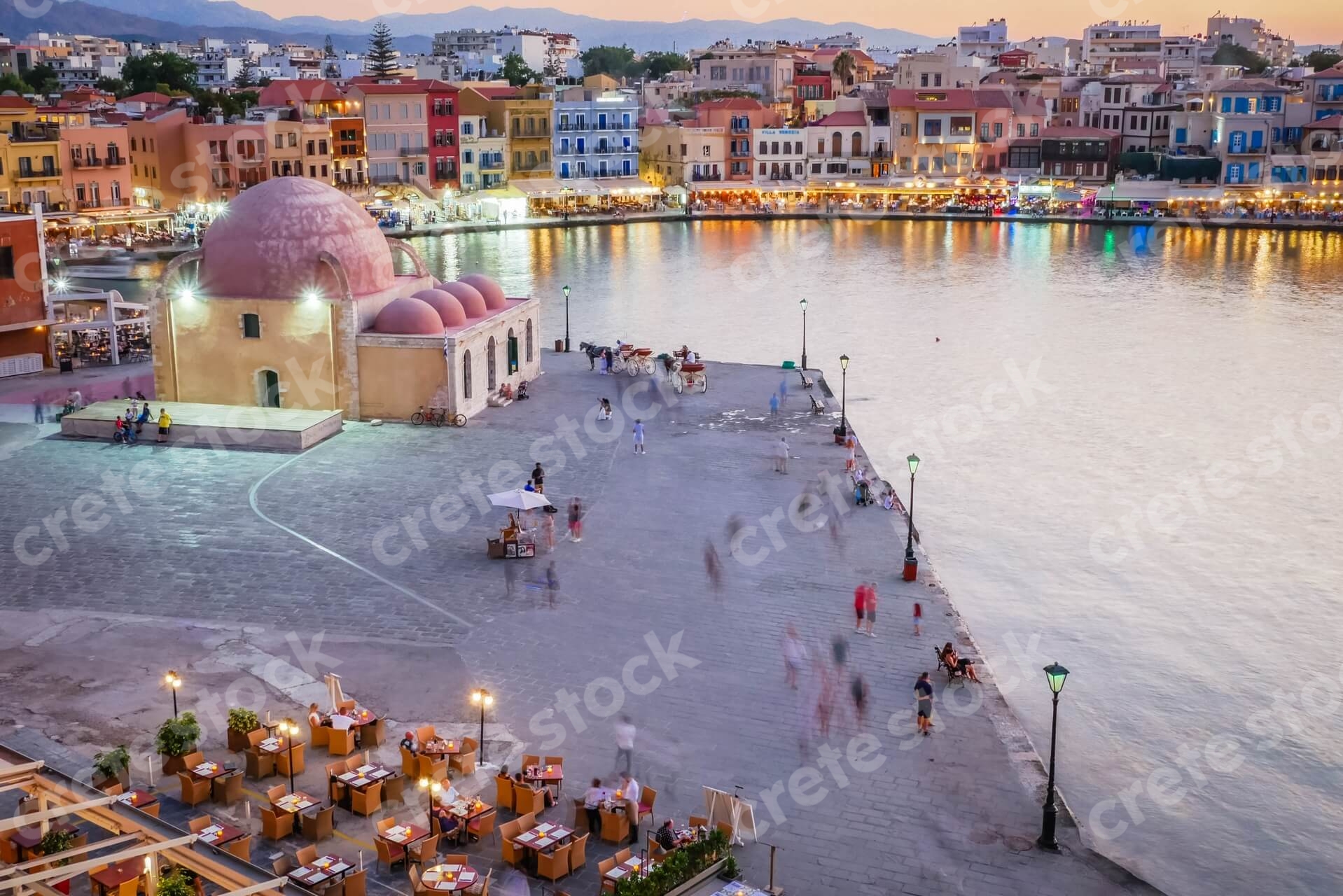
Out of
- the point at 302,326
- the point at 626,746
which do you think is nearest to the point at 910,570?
the point at 626,746

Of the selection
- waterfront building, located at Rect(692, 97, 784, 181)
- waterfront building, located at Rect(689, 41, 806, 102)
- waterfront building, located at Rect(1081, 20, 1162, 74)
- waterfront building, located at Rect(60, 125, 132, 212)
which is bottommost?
waterfront building, located at Rect(60, 125, 132, 212)

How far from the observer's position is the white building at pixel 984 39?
444ft

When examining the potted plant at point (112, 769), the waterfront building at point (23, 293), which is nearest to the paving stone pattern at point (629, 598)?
the potted plant at point (112, 769)

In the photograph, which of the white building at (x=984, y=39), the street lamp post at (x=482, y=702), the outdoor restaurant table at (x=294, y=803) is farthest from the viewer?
the white building at (x=984, y=39)

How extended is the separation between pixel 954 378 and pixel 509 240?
3906 cm

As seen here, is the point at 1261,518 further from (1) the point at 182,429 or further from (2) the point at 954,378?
(1) the point at 182,429

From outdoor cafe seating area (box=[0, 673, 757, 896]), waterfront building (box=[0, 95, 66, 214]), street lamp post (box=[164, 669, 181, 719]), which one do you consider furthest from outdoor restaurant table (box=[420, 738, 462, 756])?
waterfront building (box=[0, 95, 66, 214])

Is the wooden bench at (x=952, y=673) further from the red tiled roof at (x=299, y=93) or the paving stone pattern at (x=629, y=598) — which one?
the red tiled roof at (x=299, y=93)

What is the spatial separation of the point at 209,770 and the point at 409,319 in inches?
681

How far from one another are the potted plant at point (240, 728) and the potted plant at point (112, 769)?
120cm

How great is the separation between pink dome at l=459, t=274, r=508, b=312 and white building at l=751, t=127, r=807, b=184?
58411 millimetres

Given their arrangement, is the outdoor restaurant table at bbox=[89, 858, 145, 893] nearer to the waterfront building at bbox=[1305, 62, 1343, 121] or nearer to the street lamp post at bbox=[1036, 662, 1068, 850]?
the street lamp post at bbox=[1036, 662, 1068, 850]

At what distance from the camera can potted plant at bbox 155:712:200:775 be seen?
1431cm

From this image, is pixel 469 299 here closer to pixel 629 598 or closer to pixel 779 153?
pixel 629 598
